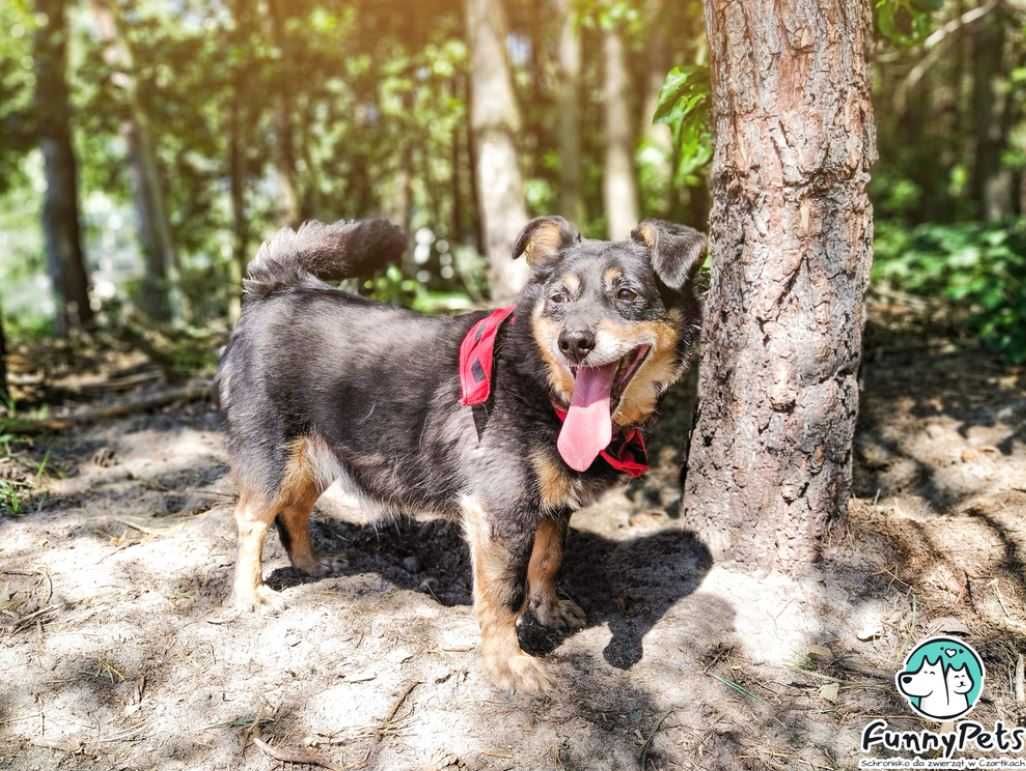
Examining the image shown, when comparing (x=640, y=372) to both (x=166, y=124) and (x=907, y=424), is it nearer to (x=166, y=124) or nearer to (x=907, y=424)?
(x=907, y=424)

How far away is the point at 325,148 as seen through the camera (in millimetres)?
26312

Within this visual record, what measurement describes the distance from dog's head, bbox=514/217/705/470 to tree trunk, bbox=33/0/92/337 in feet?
42.1

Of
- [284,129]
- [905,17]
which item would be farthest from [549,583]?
[284,129]

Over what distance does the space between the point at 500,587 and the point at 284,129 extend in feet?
42.8

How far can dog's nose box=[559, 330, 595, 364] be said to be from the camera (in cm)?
354

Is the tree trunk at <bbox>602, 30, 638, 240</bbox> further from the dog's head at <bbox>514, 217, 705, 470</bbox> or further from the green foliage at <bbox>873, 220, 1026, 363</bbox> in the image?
the dog's head at <bbox>514, 217, 705, 470</bbox>

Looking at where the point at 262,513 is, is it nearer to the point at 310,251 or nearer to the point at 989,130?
the point at 310,251

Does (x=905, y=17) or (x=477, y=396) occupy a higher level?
(x=905, y=17)

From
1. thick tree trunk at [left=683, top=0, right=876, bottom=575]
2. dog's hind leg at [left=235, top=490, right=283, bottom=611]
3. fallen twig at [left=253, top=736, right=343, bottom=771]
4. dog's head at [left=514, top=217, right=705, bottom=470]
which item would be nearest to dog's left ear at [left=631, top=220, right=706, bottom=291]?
dog's head at [left=514, top=217, right=705, bottom=470]

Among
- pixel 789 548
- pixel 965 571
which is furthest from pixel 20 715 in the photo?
pixel 965 571

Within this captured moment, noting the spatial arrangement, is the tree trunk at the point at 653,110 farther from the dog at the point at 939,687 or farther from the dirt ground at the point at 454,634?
the dog at the point at 939,687

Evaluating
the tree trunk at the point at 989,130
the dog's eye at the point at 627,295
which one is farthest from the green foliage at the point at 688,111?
the tree trunk at the point at 989,130

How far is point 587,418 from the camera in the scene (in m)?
3.69

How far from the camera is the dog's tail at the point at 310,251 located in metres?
Answer: 4.79
